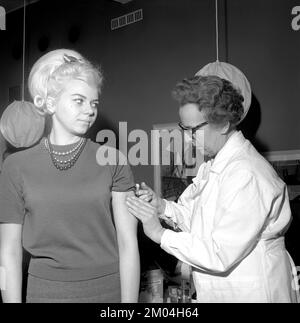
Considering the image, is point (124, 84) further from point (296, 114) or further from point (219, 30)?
point (296, 114)

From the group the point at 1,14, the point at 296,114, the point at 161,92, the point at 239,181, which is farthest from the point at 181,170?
the point at 1,14

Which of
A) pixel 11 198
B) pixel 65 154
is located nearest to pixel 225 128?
pixel 65 154

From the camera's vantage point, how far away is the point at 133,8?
294 cm

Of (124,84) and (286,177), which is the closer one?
(286,177)

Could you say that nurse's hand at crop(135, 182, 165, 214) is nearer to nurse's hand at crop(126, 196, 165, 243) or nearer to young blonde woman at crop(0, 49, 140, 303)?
nurse's hand at crop(126, 196, 165, 243)

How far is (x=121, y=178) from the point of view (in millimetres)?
1117

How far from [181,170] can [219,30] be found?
90 cm

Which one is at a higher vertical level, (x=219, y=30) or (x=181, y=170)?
(x=219, y=30)

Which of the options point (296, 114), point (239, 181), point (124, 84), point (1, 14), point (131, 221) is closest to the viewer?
point (131, 221)

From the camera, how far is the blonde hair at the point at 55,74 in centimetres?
106

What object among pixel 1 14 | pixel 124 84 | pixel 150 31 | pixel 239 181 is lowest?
pixel 239 181

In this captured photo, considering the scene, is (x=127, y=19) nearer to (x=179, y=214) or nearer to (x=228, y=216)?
(x=179, y=214)

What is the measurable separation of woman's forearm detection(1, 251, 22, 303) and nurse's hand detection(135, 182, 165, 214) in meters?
0.39

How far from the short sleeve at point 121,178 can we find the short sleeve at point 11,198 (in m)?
0.25
